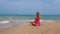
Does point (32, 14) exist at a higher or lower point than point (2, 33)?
lower

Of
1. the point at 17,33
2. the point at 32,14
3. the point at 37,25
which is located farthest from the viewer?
the point at 32,14

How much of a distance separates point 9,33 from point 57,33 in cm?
172

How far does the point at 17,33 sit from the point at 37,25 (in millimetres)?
1836

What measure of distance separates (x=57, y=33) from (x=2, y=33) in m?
1.97

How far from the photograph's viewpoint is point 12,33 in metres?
5.58

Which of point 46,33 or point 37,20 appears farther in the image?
point 37,20

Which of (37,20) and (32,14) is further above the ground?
(37,20)

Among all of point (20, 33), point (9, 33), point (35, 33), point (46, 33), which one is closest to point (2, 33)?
point (9, 33)

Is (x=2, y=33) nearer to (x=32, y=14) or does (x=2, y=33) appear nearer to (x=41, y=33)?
(x=41, y=33)

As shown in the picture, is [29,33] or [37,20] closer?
[29,33]

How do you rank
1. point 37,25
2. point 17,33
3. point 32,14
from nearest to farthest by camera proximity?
point 17,33
point 37,25
point 32,14

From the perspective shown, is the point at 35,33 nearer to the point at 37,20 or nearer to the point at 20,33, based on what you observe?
the point at 20,33

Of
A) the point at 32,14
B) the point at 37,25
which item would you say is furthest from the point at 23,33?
the point at 32,14

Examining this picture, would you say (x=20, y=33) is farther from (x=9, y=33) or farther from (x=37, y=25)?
(x=37, y=25)
